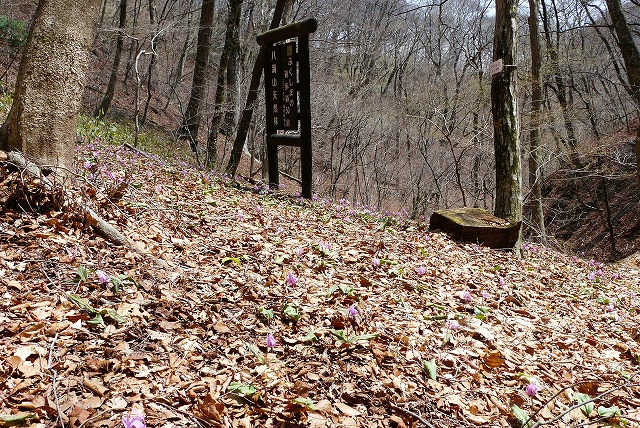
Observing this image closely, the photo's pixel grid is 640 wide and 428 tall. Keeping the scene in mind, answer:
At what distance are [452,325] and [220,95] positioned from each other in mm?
9439

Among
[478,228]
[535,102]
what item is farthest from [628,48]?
[478,228]

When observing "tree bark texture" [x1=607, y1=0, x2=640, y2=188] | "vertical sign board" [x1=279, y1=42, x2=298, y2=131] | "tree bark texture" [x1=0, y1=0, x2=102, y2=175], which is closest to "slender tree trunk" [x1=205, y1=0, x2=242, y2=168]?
"vertical sign board" [x1=279, y1=42, x2=298, y2=131]

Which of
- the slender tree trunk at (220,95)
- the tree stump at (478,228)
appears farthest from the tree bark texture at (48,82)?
the slender tree trunk at (220,95)

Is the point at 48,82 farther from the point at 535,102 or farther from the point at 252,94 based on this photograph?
the point at 535,102

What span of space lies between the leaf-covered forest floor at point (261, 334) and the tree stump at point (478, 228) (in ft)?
5.06

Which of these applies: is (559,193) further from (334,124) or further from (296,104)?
(296,104)

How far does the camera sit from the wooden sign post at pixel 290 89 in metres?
7.22

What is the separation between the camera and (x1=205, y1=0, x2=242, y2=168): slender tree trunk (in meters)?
10.4

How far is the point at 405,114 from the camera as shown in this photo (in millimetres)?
15070

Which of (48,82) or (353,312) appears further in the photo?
(48,82)

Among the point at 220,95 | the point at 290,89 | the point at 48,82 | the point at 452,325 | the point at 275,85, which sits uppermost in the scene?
the point at 220,95

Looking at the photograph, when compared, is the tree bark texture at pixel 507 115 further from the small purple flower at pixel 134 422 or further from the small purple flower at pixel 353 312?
the small purple flower at pixel 134 422

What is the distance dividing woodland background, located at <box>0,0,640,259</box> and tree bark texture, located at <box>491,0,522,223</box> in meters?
4.99

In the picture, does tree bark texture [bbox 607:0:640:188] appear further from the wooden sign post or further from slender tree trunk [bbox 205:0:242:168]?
slender tree trunk [bbox 205:0:242:168]
